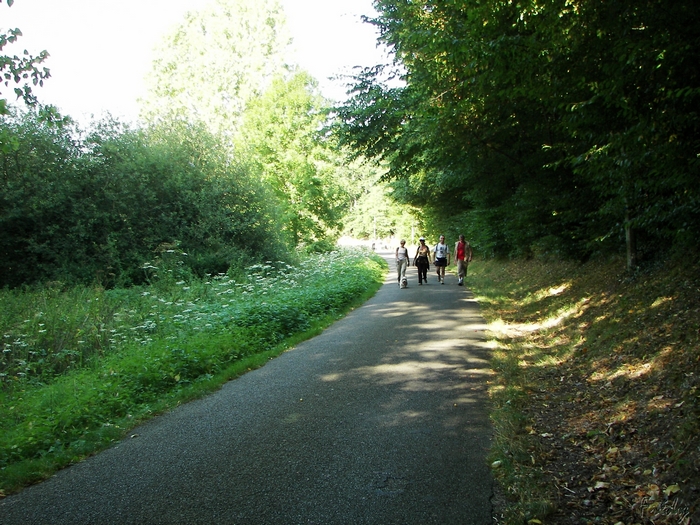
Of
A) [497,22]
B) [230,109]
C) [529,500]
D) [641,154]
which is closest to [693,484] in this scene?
[529,500]

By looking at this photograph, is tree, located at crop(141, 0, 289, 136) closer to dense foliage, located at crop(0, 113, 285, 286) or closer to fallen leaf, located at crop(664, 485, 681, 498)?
dense foliage, located at crop(0, 113, 285, 286)

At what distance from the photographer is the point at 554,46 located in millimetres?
7113

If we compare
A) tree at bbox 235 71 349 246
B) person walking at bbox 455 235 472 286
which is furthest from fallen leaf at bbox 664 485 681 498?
tree at bbox 235 71 349 246

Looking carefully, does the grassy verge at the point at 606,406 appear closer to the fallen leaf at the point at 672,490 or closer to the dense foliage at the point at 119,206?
the fallen leaf at the point at 672,490

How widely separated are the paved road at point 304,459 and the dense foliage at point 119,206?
13.2 metres

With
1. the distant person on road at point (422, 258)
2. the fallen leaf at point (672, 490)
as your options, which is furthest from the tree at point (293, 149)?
the fallen leaf at point (672, 490)

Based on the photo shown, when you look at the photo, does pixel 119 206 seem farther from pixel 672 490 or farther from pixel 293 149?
pixel 672 490

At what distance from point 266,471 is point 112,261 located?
56.6 ft

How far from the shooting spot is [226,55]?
3459 cm

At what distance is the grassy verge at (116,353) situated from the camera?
5.52 m

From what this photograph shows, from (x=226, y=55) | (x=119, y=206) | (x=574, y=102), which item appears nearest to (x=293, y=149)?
(x=226, y=55)

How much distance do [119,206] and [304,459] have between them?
18061 millimetres

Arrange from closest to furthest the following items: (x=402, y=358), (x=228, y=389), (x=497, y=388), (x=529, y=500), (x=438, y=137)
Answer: (x=529, y=500) < (x=497, y=388) < (x=228, y=389) < (x=402, y=358) < (x=438, y=137)

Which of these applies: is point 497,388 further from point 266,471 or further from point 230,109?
point 230,109
